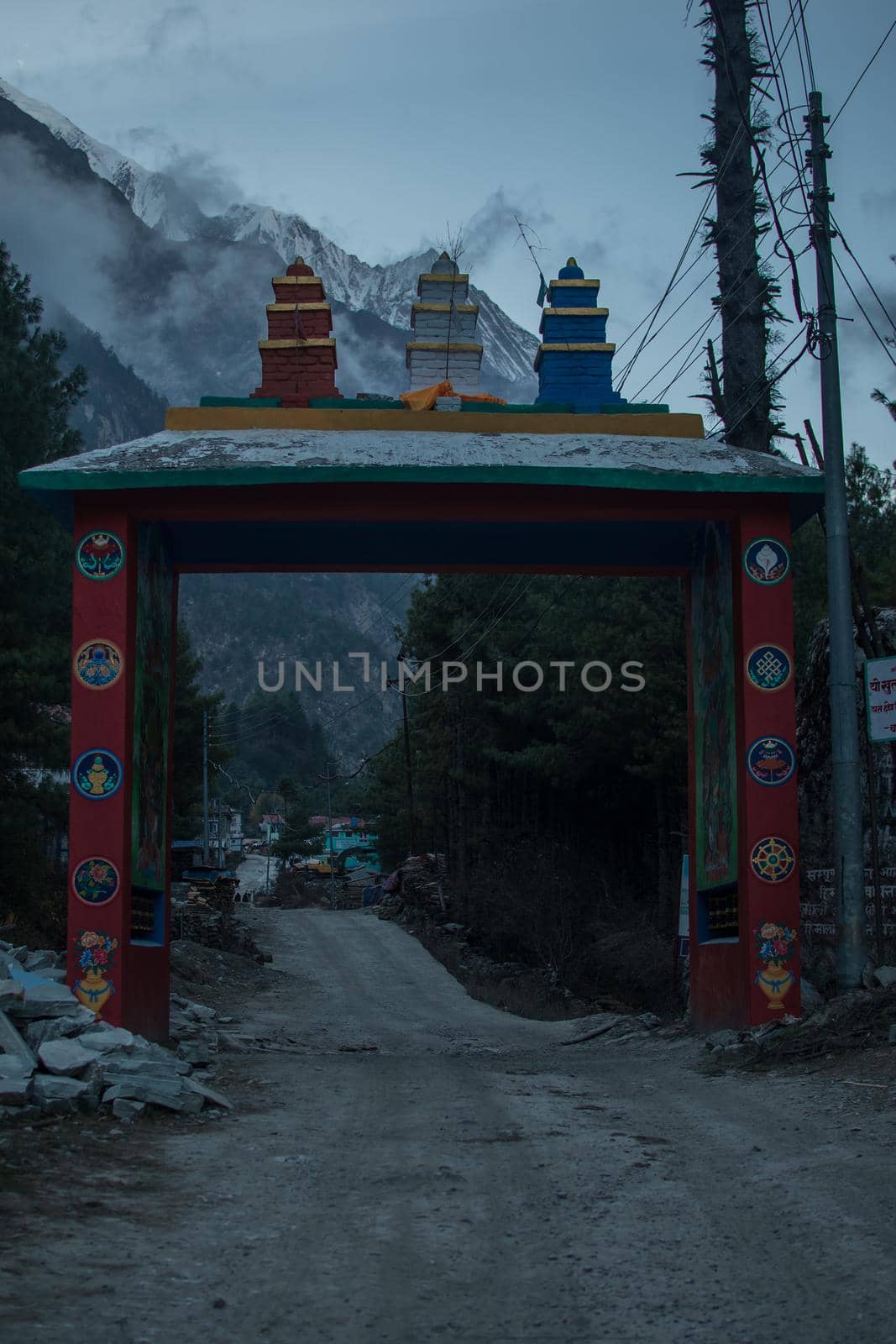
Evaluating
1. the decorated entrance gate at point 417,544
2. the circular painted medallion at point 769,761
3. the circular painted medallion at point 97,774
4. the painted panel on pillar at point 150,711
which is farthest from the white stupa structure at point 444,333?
the circular painted medallion at point 97,774

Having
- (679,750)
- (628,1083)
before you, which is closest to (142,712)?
(628,1083)

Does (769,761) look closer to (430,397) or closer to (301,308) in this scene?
(430,397)

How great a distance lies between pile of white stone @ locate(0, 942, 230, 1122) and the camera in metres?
8.69

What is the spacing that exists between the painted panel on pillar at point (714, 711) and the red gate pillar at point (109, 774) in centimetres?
590

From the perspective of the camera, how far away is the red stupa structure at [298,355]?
14812mm

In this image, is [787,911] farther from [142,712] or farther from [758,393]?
[758,393]

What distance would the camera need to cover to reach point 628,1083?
37.0 ft

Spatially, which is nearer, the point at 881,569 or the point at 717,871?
the point at 717,871

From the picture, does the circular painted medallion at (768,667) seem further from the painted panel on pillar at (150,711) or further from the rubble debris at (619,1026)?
the painted panel on pillar at (150,711)

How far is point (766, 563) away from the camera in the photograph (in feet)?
43.5

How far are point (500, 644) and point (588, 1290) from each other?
31.3 metres

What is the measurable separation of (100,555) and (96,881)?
3075mm

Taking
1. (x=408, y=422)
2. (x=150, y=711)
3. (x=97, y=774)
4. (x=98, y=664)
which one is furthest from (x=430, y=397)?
(x=97, y=774)

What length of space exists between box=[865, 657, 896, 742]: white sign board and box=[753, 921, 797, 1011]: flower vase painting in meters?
2.38
